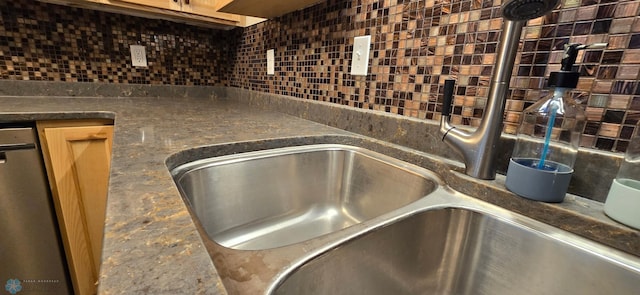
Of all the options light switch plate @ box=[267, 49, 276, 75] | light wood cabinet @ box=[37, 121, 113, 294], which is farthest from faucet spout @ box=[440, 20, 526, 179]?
light wood cabinet @ box=[37, 121, 113, 294]

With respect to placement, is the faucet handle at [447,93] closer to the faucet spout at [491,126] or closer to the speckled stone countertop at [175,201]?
the faucet spout at [491,126]

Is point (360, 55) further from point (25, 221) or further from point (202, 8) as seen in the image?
point (25, 221)

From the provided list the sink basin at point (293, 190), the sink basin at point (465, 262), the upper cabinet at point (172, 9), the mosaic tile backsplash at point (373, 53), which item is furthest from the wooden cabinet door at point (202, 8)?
the sink basin at point (465, 262)

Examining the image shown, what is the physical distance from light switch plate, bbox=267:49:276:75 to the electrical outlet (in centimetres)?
86

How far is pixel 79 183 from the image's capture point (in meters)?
1.02

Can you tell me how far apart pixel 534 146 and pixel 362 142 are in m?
0.45

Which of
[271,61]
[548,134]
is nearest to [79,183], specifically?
[271,61]

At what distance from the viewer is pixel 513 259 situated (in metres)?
0.47

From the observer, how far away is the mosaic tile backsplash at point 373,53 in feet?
1.51

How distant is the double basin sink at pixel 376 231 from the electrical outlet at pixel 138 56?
1.43 metres

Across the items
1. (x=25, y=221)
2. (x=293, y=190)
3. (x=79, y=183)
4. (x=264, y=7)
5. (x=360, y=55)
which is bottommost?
(x=25, y=221)

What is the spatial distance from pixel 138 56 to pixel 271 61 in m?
0.91

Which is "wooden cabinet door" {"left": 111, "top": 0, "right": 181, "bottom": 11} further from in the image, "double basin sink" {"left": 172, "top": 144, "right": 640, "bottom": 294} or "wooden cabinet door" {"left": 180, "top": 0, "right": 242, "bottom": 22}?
"double basin sink" {"left": 172, "top": 144, "right": 640, "bottom": 294}

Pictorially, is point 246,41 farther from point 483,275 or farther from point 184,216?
point 483,275
